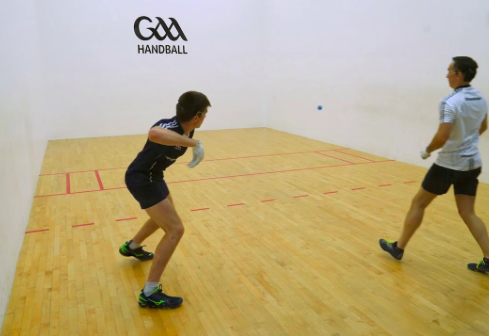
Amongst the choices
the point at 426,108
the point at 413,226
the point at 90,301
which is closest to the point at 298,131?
the point at 426,108

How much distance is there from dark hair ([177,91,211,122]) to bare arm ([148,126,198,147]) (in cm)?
11

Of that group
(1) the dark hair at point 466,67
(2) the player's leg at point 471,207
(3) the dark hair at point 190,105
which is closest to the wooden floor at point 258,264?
(2) the player's leg at point 471,207

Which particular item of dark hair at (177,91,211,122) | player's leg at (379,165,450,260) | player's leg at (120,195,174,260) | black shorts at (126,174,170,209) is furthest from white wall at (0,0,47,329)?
player's leg at (379,165,450,260)

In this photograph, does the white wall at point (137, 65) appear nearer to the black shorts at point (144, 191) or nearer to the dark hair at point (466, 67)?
the black shorts at point (144, 191)

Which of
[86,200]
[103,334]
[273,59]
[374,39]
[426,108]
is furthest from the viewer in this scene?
[273,59]

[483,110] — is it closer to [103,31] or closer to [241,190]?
[241,190]

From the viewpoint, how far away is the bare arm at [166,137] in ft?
6.51

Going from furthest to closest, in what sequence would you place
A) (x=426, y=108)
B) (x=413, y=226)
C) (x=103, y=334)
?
(x=426, y=108), (x=413, y=226), (x=103, y=334)

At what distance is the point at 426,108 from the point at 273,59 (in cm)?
421

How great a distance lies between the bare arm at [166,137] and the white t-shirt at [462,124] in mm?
1363

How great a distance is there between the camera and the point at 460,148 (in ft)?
7.79

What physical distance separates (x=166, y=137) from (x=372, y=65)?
5.00 metres

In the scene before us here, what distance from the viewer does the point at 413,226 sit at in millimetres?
2607

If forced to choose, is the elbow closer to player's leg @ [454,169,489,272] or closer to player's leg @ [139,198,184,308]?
player's leg @ [139,198,184,308]
